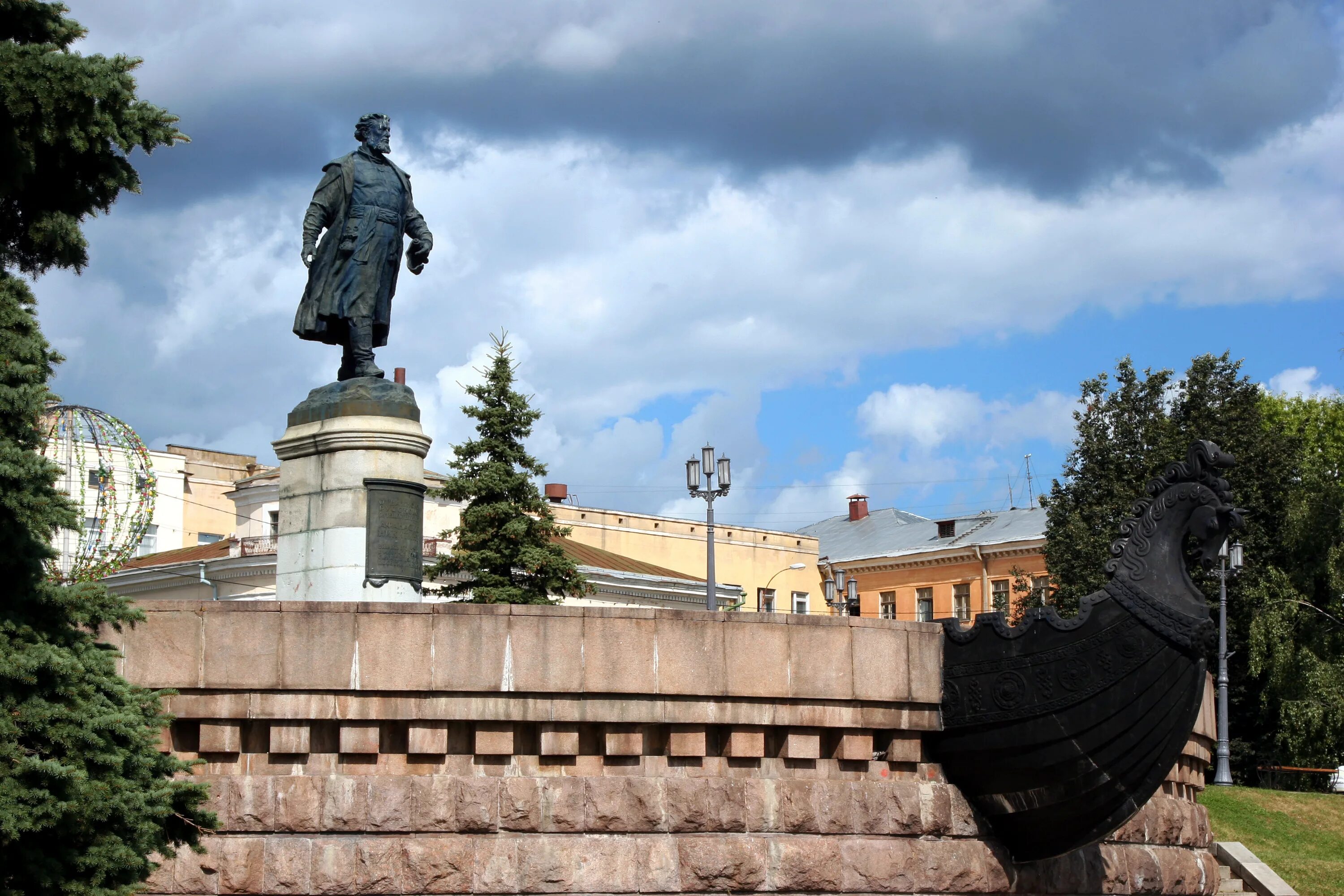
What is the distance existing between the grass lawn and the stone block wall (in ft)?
37.1

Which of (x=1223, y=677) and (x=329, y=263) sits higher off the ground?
(x=329, y=263)

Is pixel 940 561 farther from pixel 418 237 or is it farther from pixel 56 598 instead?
pixel 56 598

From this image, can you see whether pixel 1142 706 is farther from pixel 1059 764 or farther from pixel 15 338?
pixel 15 338

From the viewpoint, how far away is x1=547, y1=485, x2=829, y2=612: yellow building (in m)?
54.9

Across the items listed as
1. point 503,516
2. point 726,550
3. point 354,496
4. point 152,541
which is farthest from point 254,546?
point 354,496

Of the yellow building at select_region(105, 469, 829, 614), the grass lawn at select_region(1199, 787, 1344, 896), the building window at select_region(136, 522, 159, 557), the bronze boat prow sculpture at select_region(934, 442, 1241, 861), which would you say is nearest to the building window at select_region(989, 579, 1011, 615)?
the yellow building at select_region(105, 469, 829, 614)

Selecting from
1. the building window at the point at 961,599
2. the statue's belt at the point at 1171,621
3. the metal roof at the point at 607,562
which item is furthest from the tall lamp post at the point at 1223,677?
the building window at the point at 961,599

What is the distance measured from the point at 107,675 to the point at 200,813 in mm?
1023

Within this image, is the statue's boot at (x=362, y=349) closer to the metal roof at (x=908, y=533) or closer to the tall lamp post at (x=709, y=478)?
the tall lamp post at (x=709, y=478)

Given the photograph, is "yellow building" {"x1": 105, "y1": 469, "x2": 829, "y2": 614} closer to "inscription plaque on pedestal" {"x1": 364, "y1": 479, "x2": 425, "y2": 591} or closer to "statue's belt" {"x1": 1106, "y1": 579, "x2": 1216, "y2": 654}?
"inscription plaque on pedestal" {"x1": 364, "y1": 479, "x2": 425, "y2": 591}

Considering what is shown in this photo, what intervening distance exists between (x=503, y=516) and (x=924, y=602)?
32.4 metres

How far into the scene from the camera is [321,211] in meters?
14.8

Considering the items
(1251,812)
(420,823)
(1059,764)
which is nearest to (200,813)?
(420,823)

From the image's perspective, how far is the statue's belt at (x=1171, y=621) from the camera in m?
11.6
